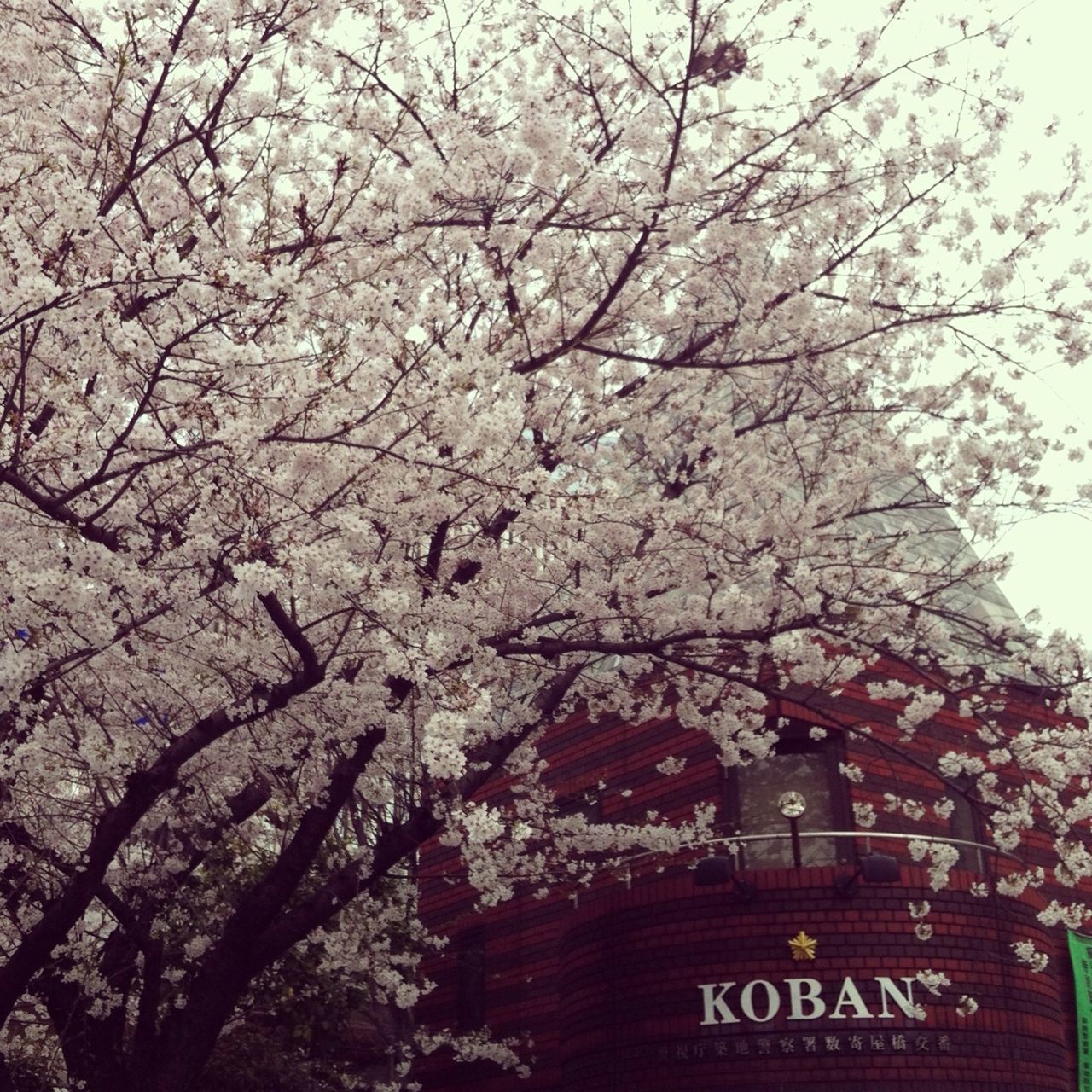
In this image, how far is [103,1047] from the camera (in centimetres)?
941

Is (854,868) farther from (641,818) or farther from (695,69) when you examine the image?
(695,69)

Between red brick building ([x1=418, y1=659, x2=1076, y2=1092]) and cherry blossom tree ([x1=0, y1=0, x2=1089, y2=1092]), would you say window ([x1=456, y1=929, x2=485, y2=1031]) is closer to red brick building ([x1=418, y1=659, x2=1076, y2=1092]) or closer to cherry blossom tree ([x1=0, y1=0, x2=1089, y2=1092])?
red brick building ([x1=418, y1=659, x2=1076, y2=1092])

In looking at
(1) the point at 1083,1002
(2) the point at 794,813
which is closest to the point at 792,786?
(2) the point at 794,813

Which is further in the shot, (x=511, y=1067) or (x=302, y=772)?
(x=511, y=1067)

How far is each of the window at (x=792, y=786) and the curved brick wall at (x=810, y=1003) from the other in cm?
131

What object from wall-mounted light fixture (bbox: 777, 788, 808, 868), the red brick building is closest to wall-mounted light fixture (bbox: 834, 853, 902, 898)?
the red brick building

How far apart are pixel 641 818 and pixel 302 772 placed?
544 cm

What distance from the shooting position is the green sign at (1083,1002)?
1369cm

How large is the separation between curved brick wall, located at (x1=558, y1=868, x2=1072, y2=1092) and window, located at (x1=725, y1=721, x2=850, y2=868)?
1308 millimetres

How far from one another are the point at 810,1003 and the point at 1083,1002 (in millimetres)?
4308

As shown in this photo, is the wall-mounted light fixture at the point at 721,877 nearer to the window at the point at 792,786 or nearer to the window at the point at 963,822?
the window at the point at 792,786

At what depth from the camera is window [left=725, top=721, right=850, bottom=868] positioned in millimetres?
13188

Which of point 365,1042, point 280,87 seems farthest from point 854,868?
point 365,1042

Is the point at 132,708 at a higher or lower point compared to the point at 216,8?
lower
